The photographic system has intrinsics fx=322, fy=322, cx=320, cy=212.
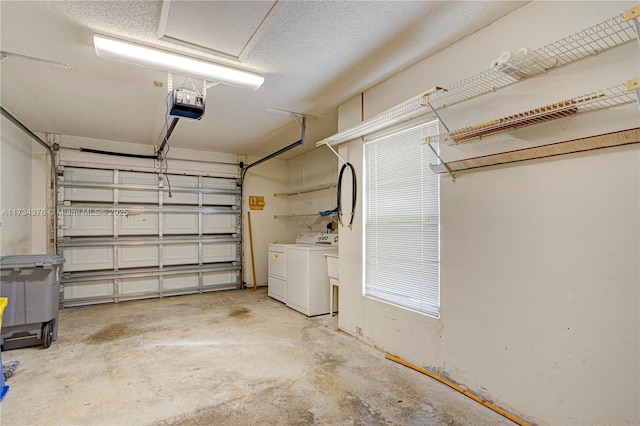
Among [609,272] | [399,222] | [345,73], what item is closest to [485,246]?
[609,272]

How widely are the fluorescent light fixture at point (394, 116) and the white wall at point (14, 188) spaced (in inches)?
144

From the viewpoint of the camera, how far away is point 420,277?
105 inches

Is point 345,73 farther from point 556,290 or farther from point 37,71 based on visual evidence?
point 37,71

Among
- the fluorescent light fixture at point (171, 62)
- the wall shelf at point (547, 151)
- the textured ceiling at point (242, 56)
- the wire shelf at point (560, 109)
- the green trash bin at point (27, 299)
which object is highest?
the textured ceiling at point (242, 56)

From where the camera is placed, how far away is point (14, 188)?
12.7ft

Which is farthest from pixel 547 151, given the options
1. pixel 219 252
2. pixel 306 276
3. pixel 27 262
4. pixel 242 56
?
pixel 219 252

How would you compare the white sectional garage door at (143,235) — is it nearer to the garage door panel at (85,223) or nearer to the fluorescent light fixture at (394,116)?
the garage door panel at (85,223)

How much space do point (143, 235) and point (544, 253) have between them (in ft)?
18.0

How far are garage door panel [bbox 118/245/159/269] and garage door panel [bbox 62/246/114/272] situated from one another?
0.15 metres

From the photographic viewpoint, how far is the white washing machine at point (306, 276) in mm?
4215

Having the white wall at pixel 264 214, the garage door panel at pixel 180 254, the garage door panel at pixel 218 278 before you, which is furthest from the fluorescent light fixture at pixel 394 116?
the garage door panel at pixel 218 278

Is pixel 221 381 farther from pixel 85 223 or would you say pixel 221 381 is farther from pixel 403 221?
pixel 85 223

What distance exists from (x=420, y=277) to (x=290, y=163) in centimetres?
445

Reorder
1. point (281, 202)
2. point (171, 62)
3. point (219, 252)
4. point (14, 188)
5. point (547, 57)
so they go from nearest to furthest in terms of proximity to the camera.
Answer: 1. point (547, 57)
2. point (171, 62)
3. point (14, 188)
4. point (219, 252)
5. point (281, 202)
